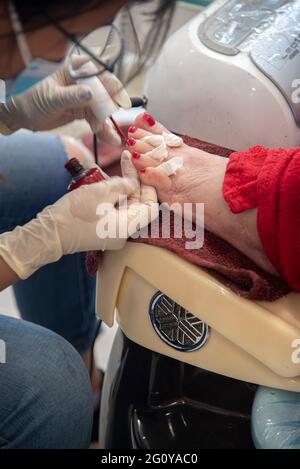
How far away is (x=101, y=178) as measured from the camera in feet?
2.98

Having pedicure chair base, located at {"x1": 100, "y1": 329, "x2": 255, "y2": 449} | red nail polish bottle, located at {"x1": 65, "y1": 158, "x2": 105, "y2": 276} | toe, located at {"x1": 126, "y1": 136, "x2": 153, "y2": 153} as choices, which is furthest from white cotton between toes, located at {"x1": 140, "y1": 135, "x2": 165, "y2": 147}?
pedicure chair base, located at {"x1": 100, "y1": 329, "x2": 255, "y2": 449}

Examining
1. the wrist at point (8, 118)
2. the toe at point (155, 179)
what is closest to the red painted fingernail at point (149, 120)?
the toe at point (155, 179)

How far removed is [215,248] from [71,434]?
1.22 ft

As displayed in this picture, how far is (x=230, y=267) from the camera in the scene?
2.80 ft

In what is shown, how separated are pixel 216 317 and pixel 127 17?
43 cm

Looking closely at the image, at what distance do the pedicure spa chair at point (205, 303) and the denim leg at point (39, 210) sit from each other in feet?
0.80

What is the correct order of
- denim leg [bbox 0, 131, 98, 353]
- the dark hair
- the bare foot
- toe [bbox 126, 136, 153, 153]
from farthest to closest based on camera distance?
denim leg [bbox 0, 131, 98, 353], toe [bbox 126, 136, 153, 153], the bare foot, the dark hair

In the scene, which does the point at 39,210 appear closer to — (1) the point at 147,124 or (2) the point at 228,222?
(1) the point at 147,124

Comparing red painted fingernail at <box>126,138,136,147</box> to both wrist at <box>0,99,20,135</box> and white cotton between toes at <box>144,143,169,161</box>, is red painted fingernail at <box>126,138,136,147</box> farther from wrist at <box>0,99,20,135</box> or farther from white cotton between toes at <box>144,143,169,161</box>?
wrist at <box>0,99,20,135</box>

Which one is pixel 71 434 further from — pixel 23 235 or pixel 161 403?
pixel 23 235

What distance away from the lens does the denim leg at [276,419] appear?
0.78 meters

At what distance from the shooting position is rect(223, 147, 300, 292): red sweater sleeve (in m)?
0.81

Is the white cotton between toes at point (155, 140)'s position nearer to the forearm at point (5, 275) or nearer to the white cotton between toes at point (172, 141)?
the white cotton between toes at point (172, 141)

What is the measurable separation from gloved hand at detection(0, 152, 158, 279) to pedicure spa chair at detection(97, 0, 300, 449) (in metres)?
0.04
